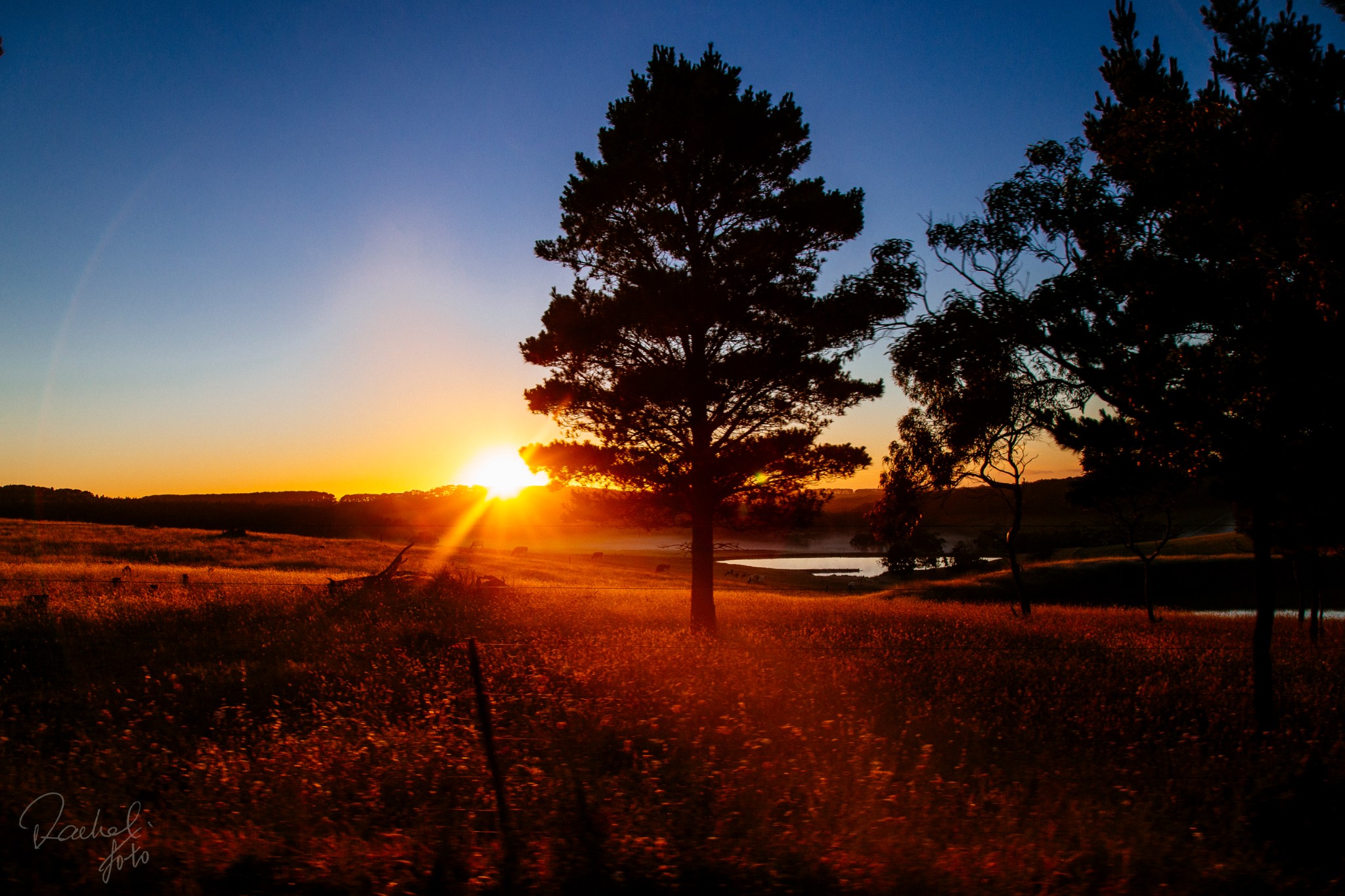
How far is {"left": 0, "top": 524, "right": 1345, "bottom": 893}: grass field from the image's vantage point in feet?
16.0

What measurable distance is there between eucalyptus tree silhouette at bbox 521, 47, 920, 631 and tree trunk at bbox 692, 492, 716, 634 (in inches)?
1.8

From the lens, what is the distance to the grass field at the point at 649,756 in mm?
4887

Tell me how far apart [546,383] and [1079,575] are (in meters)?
38.3

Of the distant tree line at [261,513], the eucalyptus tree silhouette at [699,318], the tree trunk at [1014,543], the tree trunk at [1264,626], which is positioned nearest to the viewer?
the tree trunk at [1264,626]

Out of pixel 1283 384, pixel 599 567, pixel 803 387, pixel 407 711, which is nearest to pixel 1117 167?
pixel 1283 384

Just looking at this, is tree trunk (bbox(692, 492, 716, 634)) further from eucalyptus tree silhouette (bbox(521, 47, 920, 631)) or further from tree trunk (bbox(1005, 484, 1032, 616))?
tree trunk (bbox(1005, 484, 1032, 616))

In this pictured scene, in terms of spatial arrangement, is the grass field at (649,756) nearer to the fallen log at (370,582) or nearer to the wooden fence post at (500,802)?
the wooden fence post at (500,802)

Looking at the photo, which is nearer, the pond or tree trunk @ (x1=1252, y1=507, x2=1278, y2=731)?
tree trunk @ (x1=1252, y1=507, x2=1278, y2=731)

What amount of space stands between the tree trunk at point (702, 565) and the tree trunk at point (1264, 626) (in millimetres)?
9864

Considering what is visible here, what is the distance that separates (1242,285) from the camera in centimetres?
1002

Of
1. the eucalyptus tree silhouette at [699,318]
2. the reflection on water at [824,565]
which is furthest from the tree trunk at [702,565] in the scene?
the reflection on water at [824,565]

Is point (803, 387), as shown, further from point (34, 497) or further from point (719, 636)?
point (34, 497)

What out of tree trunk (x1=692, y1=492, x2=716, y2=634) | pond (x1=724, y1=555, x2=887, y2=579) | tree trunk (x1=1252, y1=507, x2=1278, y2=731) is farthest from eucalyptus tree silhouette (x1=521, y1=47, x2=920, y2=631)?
pond (x1=724, y1=555, x2=887, y2=579)

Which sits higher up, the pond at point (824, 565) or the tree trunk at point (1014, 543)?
the tree trunk at point (1014, 543)
